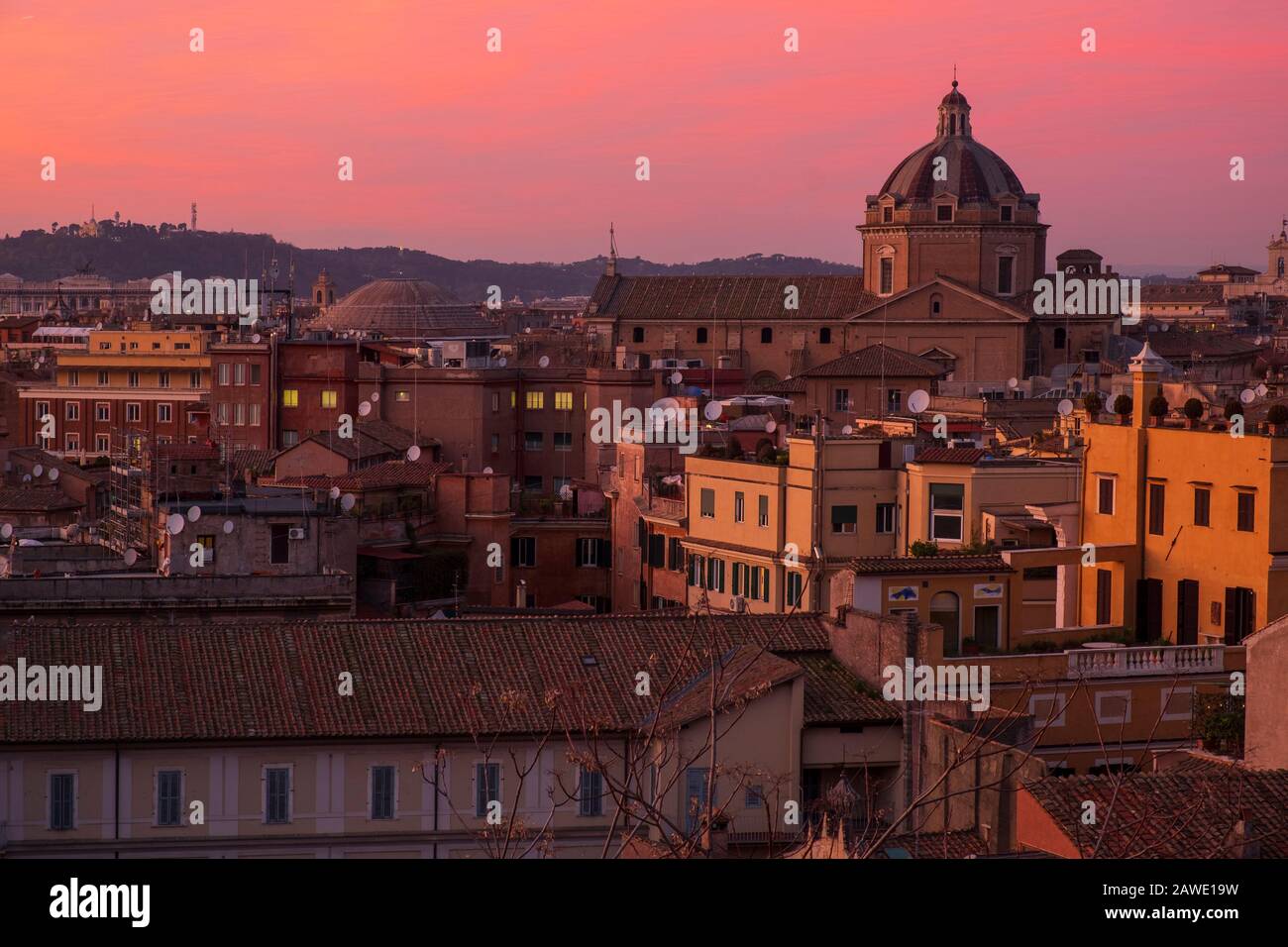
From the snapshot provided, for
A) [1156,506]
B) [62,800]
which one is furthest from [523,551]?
[62,800]

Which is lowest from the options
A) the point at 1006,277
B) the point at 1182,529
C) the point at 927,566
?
the point at 927,566

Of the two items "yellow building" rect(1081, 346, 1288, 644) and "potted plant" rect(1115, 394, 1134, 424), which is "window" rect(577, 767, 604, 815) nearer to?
"yellow building" rect(1081, 346, 1288, 644)

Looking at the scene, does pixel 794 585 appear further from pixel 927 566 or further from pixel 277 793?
pixel 277 793

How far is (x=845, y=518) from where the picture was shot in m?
21.7

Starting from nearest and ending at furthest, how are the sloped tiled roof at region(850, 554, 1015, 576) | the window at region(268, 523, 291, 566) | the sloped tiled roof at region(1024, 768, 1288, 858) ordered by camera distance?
1. the sloped tiled roof at region(1024, 768, 1288, 858)
2. the sloped tiled roof at region(850, 554, 1015, 576)
3. the window at region(268, 523, 291, 566)

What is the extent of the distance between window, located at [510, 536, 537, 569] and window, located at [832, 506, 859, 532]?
772 centimetres

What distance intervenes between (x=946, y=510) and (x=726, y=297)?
3251cm

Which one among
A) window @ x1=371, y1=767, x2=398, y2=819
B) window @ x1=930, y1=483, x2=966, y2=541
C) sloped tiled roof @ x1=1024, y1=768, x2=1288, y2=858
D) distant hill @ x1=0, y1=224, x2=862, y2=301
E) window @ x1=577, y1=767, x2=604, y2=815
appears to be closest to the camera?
sloped tiled roof @ x1=1024, y1=768, x2=1288, y2=858

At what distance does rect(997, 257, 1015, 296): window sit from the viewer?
51.0 metres

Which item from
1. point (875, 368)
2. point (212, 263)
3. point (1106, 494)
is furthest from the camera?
point (212, 263)

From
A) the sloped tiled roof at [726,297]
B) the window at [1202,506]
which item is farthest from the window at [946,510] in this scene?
the sloped tiled roof at [726,297]

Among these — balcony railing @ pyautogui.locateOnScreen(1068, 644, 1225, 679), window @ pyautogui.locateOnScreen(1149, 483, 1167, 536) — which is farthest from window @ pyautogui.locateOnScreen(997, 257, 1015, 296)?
balcony railing @ pyautogui.locateOnScreen(1068, 644, 1225, 679)

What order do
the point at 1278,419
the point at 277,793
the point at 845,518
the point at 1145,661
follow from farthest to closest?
1. the point at 845,518
2. the point at 1278,419
3. the point at 1145,661
4. the point at 277,793
